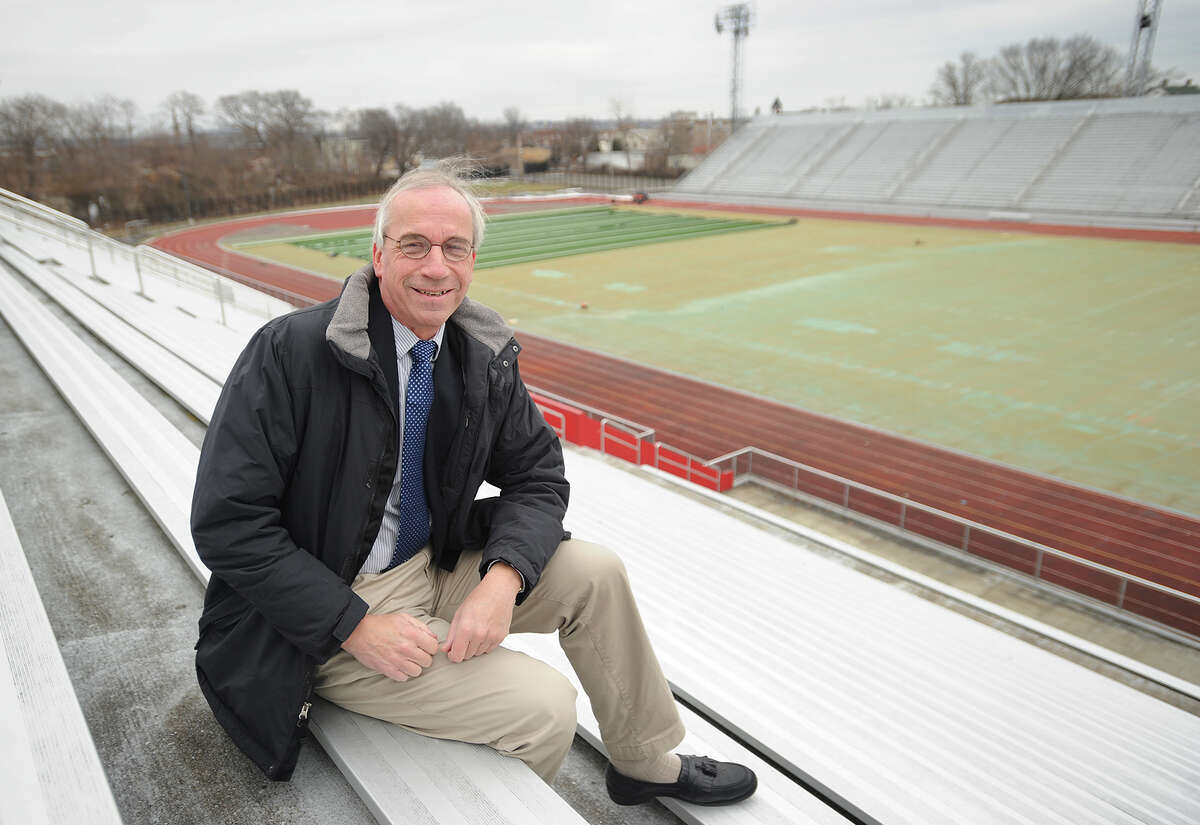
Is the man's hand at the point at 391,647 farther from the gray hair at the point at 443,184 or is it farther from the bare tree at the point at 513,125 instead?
the bare tree at the point at 513,125

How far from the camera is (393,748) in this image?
6.21 ft

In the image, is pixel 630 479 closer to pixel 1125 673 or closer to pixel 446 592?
pixel 1125 673

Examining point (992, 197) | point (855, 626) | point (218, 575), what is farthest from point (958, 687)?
point (992, 197)

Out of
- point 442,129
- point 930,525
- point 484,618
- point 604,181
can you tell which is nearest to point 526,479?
point 484,618

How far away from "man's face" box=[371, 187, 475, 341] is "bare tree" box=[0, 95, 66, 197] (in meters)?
41.3

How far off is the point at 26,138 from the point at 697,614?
4434cm

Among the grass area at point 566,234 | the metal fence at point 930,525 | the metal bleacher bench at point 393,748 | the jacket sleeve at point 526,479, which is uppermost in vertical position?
the jacket sleeve at point 526,479

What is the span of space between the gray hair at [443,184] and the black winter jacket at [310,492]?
0.17 metres

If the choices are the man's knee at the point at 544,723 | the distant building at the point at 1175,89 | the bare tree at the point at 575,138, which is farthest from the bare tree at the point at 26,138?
the distant building at the point at 1175,89

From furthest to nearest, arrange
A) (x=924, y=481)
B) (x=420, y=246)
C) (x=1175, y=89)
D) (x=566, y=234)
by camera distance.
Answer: (x=1175, y=89), (x=566, y=234), (x=924, y=481), (x=420, y=246)

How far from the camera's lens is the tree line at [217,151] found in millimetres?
39438

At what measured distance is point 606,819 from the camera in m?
2.11

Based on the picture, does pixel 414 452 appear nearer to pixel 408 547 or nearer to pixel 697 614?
pixel 408 547

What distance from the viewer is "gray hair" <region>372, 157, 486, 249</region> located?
2.01m
